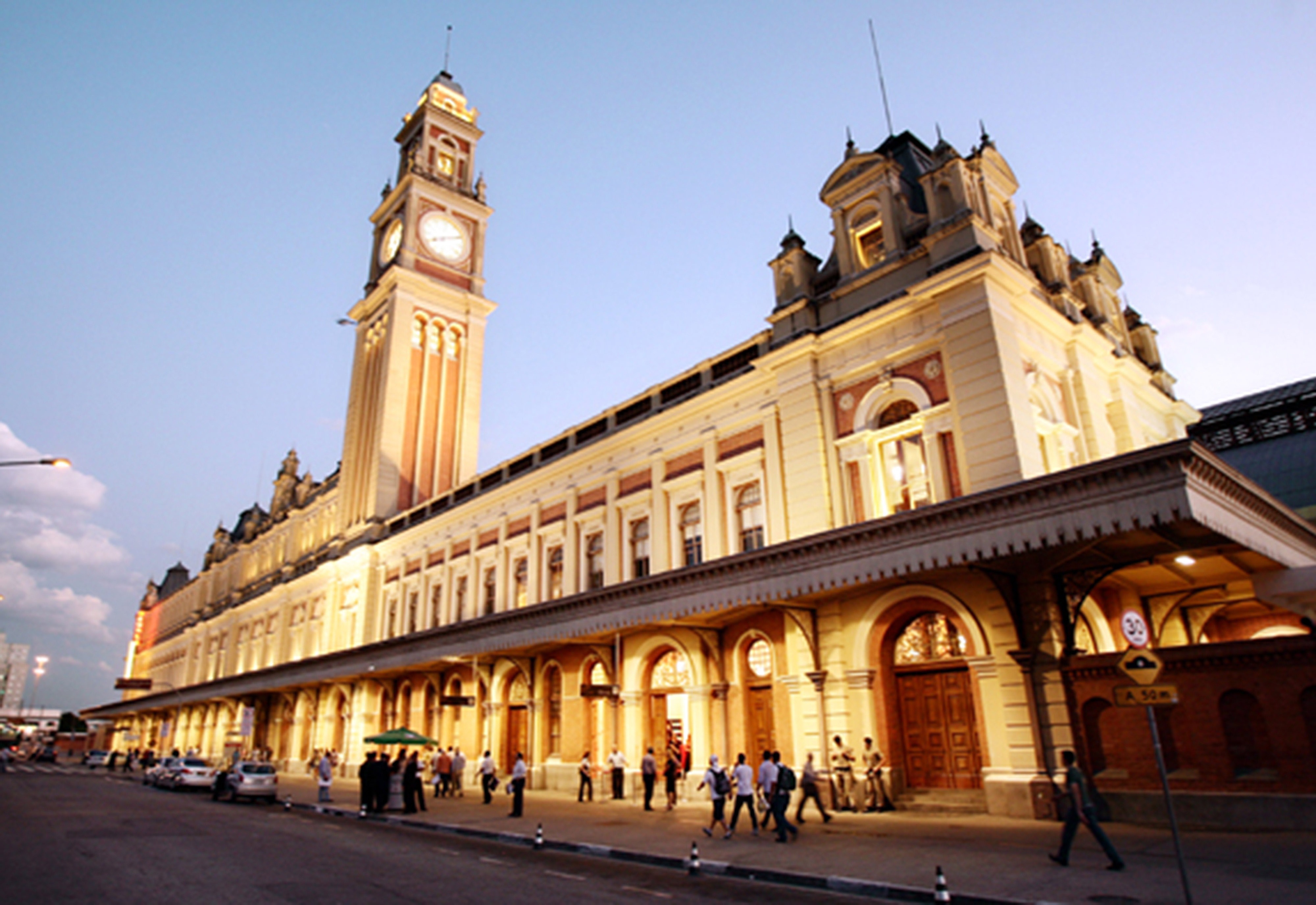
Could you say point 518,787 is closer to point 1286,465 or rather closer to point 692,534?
point 692,534

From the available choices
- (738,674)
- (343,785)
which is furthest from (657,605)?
(343,785)

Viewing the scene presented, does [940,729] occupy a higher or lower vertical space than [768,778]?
higher

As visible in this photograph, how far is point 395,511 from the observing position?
45.1 metres

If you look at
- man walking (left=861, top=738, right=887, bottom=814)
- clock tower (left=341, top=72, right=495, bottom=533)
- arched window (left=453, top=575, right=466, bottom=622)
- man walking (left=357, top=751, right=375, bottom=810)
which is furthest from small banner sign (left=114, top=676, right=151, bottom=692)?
man walking (left=861, top=738, right=887, bottom=814)

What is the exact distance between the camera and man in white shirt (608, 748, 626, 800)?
858 inches

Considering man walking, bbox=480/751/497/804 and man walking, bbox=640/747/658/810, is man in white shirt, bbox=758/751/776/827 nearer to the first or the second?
man walking, bbox=640/747/658/810

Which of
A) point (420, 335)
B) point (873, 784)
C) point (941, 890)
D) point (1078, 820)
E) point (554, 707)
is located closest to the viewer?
point (941, 890)

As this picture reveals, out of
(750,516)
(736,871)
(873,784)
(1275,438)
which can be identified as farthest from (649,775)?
(1275,438)

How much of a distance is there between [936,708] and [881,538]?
4802 mm

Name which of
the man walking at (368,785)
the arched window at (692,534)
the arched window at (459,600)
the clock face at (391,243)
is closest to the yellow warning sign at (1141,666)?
the arched window at (692,534)

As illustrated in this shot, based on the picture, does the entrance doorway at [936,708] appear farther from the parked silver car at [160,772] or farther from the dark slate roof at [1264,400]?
the parked silver car at [160,772]

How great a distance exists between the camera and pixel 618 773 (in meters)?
Answer: 22.0

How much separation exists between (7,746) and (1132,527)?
12881 centimetres

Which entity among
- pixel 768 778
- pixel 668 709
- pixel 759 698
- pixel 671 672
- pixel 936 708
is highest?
pixel 671 672
